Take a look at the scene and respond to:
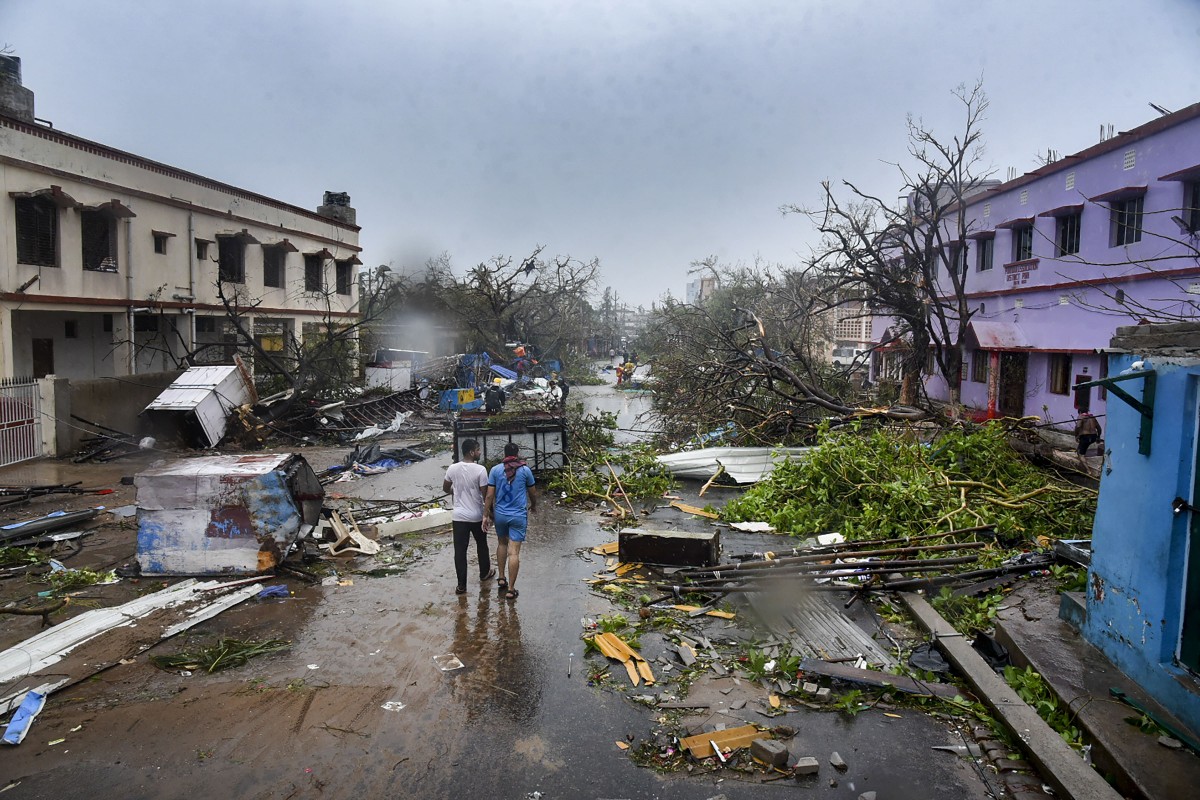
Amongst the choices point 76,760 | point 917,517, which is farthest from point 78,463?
point 917,517

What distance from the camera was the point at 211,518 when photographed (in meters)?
7.84

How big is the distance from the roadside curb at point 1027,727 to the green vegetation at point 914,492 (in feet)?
8.78

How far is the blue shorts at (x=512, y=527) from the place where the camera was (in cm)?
748

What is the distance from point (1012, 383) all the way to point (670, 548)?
17887 millimetres

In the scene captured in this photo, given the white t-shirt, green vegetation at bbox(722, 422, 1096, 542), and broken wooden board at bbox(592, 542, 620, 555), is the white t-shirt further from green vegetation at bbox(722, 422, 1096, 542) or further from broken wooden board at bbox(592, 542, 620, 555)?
green vegetation at bbox(722, 422, 1096, 542)

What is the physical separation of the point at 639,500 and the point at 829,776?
7.76 meters

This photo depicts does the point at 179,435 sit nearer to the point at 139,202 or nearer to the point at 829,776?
the point at 139,202

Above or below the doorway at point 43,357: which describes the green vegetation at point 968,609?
below

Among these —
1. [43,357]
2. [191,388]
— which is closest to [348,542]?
[191,388]

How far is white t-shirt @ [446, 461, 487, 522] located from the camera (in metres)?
7.53

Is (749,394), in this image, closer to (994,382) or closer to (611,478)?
(611,478)

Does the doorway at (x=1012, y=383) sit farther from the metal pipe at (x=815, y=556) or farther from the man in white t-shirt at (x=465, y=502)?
the man in white t-shirt at (x=465, y=502)

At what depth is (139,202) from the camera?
20.9 meters

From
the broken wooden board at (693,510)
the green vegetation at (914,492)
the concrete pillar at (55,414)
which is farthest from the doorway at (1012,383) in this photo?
the concrete pillar at (55,414)
